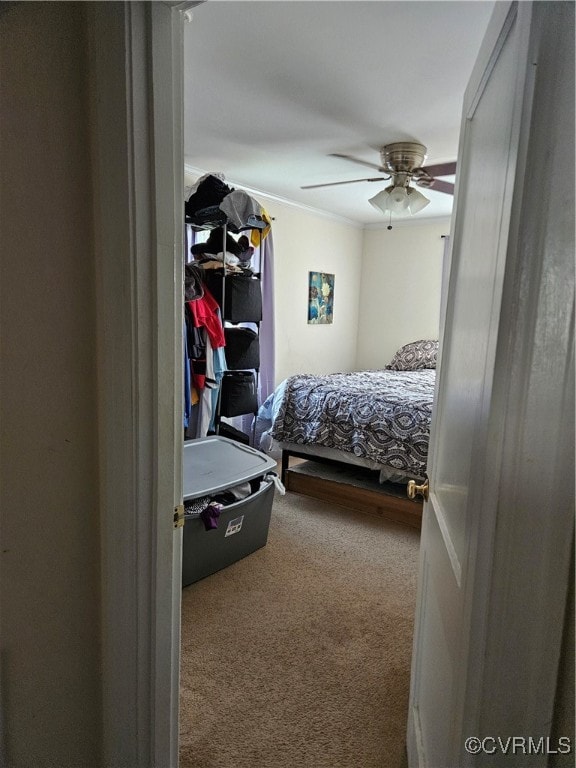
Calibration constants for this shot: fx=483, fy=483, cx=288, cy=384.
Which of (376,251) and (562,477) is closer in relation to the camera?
(562,477)

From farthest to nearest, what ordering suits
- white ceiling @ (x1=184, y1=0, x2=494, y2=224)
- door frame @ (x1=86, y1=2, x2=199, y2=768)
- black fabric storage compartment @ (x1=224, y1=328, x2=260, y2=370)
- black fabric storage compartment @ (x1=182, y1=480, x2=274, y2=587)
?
black fabric storage compartment @ (x1=224, y1=328, x2=260, y2=370), black fabric storage compartment @ (x1=182, y1=480, x2=274, y2=587), white ceiling @ (x1=184, y1=0, x2=494, y2=224), door frame @ (x1=86, y1=2, x2=199, y2=768)

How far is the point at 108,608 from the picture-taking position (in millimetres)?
1143

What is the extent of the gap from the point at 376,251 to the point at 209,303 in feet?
11.3

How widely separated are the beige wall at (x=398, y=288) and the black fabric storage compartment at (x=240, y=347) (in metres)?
2.84

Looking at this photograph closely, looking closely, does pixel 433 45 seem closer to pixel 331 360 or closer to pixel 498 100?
pixel 498 100

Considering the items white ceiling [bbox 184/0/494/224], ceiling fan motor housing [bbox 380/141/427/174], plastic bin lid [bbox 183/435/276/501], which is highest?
white ceiling [bbox 184/0/494/224]

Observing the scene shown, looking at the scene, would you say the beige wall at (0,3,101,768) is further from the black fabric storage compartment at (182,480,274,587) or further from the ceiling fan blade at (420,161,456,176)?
the ceiling fan blade at (420,161,456,176)

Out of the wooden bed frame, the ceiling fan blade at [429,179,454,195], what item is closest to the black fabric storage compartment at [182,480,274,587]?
the wooden bed frame

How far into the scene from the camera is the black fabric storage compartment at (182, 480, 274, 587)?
7.86 ft

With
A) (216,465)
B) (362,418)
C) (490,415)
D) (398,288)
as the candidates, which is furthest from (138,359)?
(398,288)

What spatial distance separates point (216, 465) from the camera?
107 inches

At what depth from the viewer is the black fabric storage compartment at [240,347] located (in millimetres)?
3213

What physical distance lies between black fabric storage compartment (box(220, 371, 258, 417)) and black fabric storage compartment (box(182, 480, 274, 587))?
0.69 metres

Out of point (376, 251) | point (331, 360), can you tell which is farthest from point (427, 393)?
point (376, 251)
